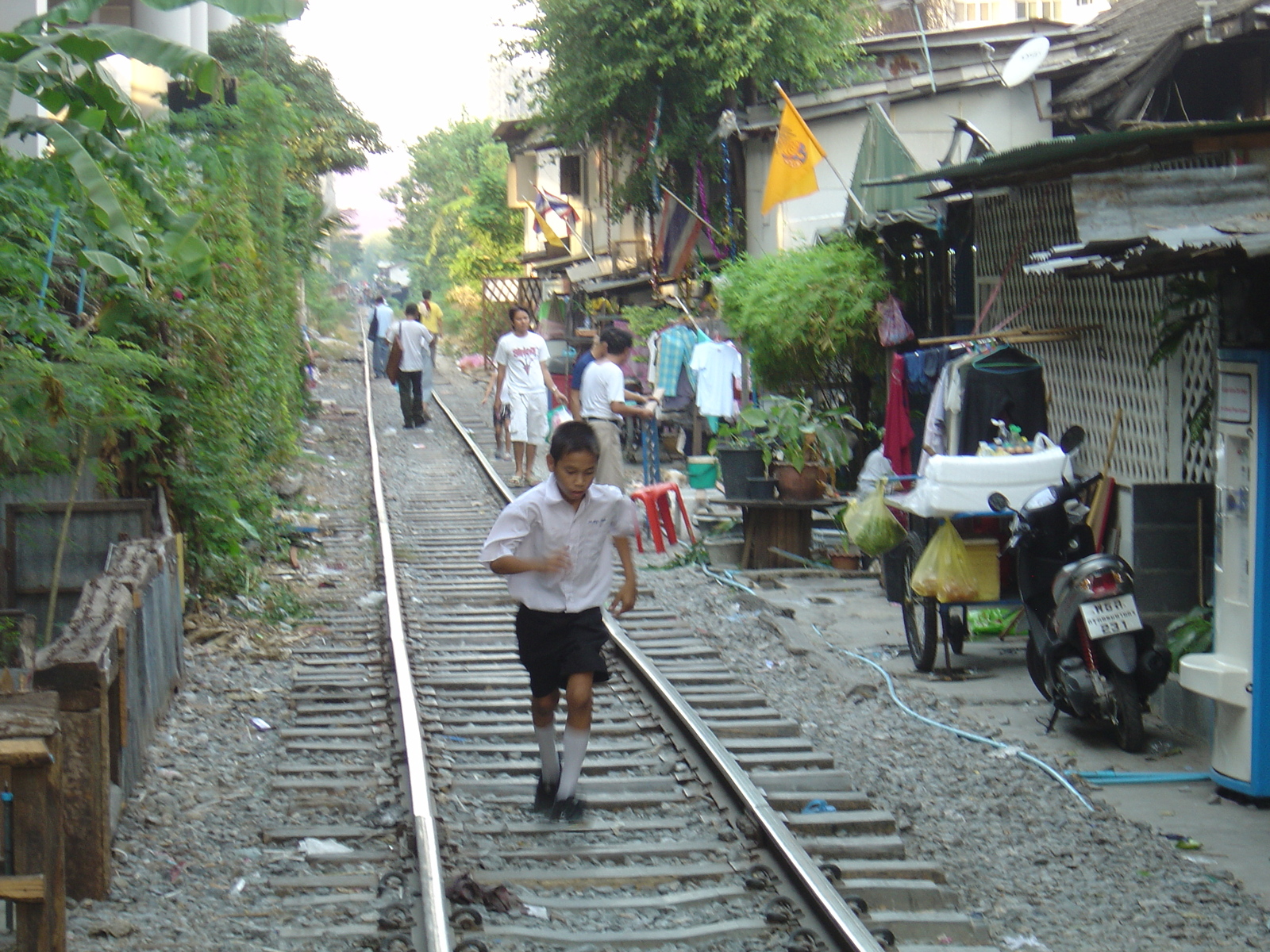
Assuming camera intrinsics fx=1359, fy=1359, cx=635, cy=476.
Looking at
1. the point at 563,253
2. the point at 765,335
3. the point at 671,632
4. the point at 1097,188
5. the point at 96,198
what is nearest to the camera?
the point at 96,198

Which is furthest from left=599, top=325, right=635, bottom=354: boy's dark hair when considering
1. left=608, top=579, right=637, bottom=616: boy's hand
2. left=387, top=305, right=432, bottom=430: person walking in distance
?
left=387, top=305, right=432, bottom=430: person walking in distance

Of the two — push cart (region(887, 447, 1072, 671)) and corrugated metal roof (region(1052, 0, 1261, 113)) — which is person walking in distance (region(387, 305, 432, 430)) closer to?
corrugated metal roof (region(1052, 0, 1261, 113))

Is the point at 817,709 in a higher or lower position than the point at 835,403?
lower

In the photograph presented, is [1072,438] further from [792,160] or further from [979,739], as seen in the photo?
[792,160]

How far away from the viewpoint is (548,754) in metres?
6.17

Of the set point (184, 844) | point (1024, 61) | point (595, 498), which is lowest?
point (184, 844)

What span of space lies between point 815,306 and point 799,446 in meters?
1.69

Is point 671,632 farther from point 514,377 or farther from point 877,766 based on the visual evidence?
point 514,377

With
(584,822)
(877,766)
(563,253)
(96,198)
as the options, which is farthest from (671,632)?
(563,253)

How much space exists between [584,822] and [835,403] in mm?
10956

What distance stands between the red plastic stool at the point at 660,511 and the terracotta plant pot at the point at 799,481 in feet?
4.32

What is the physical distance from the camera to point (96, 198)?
18.9ft

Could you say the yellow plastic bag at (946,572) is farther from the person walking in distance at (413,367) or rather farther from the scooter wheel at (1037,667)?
the person walking in distance at (413,367)

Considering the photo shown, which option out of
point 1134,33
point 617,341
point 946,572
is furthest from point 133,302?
point 1134,33
